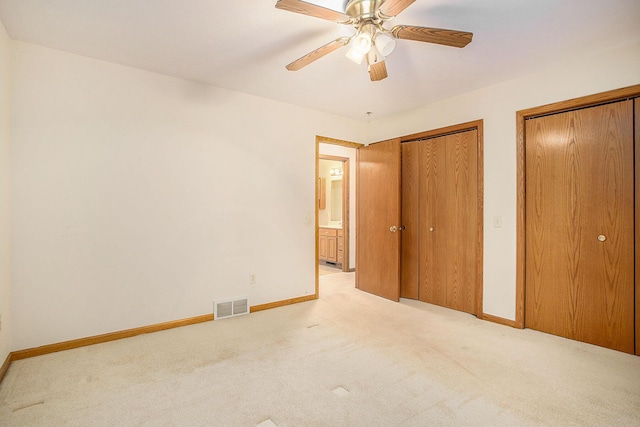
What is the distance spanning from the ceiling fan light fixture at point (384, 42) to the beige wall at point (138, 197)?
1938 millimetres

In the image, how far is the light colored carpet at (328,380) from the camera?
1.70m

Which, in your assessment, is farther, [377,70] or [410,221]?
[410,221]

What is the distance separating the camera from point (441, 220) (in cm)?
366

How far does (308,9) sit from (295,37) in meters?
0.71

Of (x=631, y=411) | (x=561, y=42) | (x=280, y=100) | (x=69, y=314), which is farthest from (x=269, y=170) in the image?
(x=631, y=411)

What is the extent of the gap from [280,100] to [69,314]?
2.92m

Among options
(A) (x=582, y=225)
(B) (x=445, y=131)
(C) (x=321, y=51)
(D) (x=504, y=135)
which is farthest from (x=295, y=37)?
(A) (x=582, y=225)

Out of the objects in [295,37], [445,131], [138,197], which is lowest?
[138,197]

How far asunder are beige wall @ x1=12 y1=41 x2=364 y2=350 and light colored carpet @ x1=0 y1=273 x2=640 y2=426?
1.27 ft

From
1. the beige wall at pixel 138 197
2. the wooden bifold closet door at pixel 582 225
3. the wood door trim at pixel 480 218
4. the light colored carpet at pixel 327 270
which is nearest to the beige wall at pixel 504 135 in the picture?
the wood door trim at pixel 480 218

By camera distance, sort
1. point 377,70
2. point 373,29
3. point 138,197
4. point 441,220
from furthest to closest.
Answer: point 441,220 → point 138,197 → point 377,70 → point 373,29

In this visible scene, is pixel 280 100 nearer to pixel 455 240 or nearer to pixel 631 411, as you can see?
pixel 455 240

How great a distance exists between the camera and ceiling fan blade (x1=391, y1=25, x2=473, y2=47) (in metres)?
1.76

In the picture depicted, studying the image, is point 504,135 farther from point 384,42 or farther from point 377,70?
point 384,42
